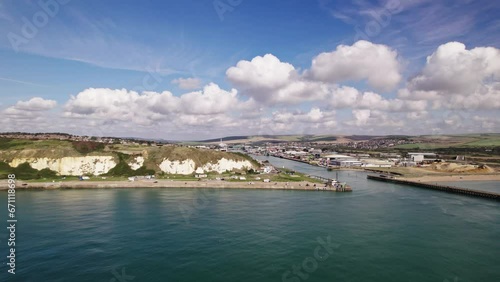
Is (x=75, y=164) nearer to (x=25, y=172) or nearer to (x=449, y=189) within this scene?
(x=25, y=172)

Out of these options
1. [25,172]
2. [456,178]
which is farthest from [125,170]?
[456,178]

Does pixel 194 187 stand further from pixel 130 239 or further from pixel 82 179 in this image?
pixel 130 239


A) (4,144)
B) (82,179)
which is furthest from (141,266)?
(4,144)

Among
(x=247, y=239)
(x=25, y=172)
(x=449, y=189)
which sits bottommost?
(x=449, y=189)

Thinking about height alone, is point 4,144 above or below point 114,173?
above

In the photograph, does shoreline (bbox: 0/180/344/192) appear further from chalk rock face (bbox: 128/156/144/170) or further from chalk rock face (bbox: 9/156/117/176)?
chalk rock face (bbox: 128/156/144/170)

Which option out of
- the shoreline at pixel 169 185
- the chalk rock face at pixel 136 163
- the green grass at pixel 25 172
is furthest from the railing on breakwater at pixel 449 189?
the green grass at pixel 25 172

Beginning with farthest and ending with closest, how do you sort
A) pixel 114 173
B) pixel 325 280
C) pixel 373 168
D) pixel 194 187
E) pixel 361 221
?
pixel 373 168 < pixel 114 173 < pixel 194 187 < pixel 361 221 < pixel 325 280
